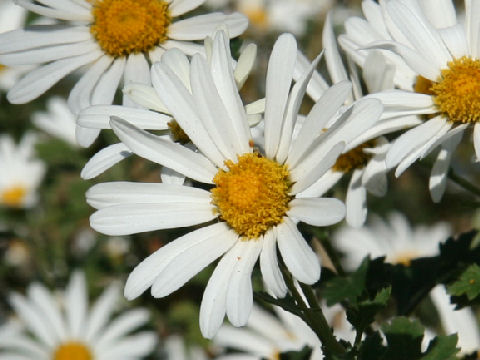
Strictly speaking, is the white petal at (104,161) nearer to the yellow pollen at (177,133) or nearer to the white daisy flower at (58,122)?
the yellow pollen at (177,133)

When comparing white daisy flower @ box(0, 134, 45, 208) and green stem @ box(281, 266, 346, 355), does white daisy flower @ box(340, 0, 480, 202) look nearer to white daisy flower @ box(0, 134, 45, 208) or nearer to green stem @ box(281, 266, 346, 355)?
green stem @ box(281, 266, 346, 355)

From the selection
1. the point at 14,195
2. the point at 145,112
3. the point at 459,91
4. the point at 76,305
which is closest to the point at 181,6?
the point at 145,112

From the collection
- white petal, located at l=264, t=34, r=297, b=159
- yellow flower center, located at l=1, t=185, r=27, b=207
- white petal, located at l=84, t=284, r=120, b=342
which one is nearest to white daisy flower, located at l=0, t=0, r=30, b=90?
yellow flower center, located at l=1, t=185, r=27, b=207

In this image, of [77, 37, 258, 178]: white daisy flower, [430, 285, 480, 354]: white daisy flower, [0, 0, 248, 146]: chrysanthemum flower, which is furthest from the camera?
[430, 285, 480, 354]: white daisy flower

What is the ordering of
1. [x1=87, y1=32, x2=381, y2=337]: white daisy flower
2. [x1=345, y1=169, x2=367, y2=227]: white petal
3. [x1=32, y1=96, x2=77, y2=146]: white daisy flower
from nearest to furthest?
1. [x1=87, y1=32, x2=381, y2=337]: white daisy flower
2. [x1=345, y1=169, x2=367, y2=227]: white petal
3. [x1=32, y1=96, x2=77, y2=146]: white daisy flower

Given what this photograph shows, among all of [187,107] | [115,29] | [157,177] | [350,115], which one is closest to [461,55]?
[350,115]

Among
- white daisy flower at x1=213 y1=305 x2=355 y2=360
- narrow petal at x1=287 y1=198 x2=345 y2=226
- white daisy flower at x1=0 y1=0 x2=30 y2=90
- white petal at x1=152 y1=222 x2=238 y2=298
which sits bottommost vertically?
narrow petal at x1=287 y1=198 x2=345 y2=226
